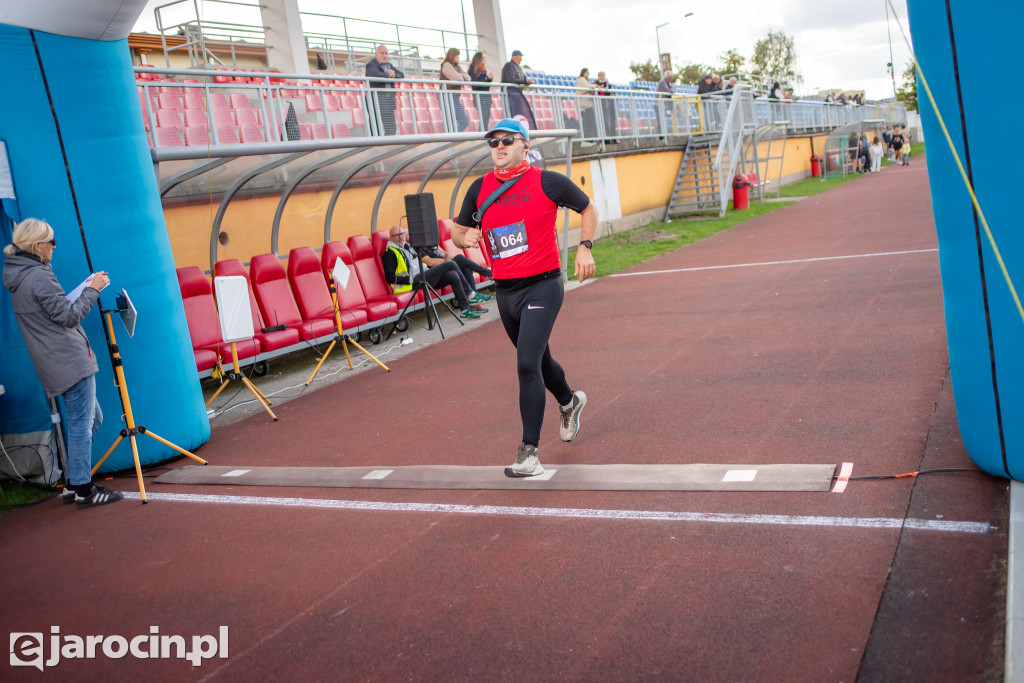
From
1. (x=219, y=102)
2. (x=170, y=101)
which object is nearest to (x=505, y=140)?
(x=170, y=101)

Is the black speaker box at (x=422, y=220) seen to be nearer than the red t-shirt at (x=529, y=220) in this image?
No

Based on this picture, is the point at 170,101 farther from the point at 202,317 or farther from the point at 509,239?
the point at 509,239

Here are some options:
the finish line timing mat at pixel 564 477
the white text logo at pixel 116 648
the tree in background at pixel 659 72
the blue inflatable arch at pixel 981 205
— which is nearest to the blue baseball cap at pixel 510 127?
the finish line timing mat at pixel 564 477

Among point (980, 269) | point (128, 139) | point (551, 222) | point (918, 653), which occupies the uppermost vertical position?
point (128, 139)

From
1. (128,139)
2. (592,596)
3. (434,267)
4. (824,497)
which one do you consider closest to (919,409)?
(824,497)

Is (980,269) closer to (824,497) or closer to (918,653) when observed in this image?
(824,497)

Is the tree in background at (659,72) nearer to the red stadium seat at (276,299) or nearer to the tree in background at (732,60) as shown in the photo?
the tree in background at (732,60)

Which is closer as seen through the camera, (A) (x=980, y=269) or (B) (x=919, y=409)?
(A) (x=980, y=269)

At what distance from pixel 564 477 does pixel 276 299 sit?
6711 mm

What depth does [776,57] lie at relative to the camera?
72.1 metres

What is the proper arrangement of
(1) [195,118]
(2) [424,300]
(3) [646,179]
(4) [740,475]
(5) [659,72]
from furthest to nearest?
(5) [659,72], (3) [646,179], (2) [424,300], (1) [195,118], (4) [740,475]

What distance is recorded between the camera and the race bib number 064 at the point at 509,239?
5.41 meters

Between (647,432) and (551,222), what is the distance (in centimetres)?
174

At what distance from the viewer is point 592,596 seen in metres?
3.75
